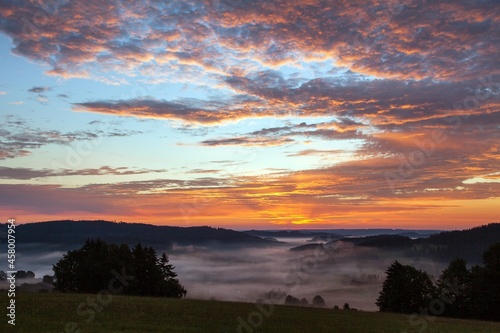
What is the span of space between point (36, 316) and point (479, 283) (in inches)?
2651

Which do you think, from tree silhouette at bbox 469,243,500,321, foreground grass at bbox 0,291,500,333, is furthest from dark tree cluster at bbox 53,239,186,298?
tree silhouette at bbox 469,243,500,321

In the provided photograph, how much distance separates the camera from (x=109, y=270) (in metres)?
72.2

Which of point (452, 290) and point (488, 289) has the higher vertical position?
point (488, 289)

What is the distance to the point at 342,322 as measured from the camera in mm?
33000

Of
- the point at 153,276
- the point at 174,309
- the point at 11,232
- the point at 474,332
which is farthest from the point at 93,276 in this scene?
the point at 474,332

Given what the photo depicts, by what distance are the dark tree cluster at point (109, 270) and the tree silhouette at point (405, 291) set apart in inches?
1601

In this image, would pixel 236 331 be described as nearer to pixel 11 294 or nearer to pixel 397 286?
pixel 11 294

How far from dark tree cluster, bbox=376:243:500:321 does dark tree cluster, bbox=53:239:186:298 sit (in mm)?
42191

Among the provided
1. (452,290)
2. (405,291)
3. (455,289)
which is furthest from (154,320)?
(455,289)

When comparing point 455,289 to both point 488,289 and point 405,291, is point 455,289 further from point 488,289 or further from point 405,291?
point 405,291

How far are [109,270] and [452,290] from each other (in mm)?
61455

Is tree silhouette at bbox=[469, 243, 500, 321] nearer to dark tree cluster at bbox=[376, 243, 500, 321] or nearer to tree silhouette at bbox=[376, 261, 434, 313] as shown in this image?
dark tree cluster at bbox=[376, 243, 500, 321]

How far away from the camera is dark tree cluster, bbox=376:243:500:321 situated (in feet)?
218

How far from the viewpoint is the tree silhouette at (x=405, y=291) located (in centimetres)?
7662
